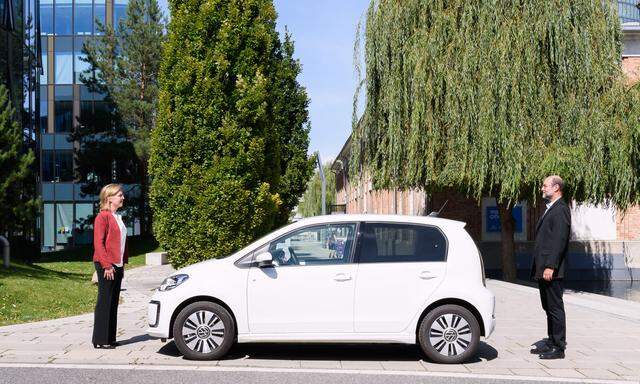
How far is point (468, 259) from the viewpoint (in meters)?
6.77

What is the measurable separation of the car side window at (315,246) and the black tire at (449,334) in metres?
1.05

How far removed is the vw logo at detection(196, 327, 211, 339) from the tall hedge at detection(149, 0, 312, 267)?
590cm

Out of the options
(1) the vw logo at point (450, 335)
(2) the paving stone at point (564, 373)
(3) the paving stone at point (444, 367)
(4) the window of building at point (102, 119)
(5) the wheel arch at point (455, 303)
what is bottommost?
(2) the paving stone at point (564, 373)

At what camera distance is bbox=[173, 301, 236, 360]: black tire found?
6.68 meters

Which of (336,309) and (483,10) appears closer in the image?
(336,309)

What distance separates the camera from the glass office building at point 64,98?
45750mm

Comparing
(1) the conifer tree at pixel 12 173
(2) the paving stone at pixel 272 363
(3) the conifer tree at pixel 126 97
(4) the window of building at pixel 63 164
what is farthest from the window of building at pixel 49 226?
(2) the paving stone at pixel 272 363

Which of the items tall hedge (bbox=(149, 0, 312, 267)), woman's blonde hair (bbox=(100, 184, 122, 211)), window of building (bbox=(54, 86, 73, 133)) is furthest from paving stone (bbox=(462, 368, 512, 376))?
window of building (bbox=(54, 86, 73, 133))

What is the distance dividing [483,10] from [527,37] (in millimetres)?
1197

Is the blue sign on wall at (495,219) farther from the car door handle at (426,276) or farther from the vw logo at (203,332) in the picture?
the vw logo at (203,332)

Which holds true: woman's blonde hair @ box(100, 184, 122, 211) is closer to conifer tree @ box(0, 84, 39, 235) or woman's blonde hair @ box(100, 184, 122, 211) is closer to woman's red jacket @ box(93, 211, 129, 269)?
woman's red jacket @ box(93, 211, 129, 269)

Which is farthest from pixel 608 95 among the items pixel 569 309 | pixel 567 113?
Answer: pixel 569 309

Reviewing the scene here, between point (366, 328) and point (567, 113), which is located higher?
point (567, 113)

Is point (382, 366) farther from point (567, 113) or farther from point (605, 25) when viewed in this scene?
point (605, 25)
